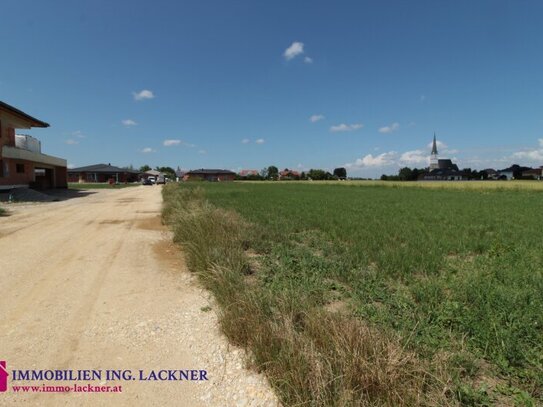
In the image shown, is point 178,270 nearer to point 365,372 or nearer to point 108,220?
point 365,372

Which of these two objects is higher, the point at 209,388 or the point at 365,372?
the point at 365,372

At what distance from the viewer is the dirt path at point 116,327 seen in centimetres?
309

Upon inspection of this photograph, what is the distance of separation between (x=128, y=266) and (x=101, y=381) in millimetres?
4382

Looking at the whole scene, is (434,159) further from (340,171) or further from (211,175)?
(211,175)

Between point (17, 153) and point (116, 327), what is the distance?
1263 inches

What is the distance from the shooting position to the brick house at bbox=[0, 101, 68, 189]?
91.5 feet

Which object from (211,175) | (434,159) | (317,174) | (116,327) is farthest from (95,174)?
(434,159)

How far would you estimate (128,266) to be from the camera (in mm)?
7363

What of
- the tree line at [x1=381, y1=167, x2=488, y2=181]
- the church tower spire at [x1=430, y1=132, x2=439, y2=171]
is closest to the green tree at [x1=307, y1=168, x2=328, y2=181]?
the tree line at [x1=381, y1=167, x2=488, y2=181]

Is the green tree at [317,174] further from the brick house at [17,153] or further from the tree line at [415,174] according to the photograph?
the brick house at [17,153]

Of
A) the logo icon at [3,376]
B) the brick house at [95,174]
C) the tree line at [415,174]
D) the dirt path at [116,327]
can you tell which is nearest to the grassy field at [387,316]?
the dirt path at [116,327]

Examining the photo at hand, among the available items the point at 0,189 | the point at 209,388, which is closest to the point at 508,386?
the point at 209,388

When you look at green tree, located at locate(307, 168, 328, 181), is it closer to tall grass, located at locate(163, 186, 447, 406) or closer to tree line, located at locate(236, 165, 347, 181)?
tree line, located at locate(236, 165, 347, 181)

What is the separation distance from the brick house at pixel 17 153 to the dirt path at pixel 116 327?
994 inches
